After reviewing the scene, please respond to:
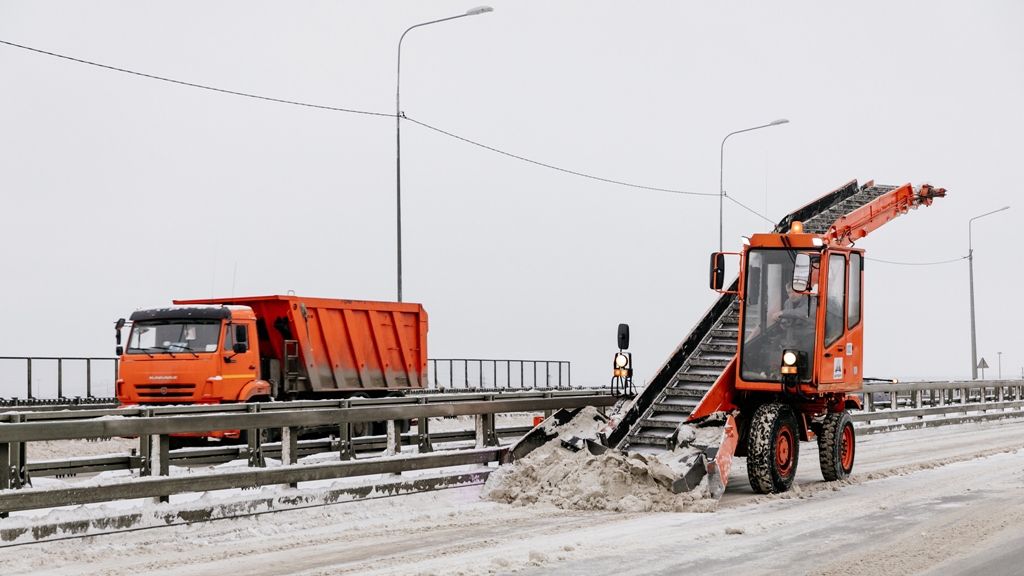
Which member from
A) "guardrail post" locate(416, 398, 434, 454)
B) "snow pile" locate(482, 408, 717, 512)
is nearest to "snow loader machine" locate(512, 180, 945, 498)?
"snow pile" locate(482, 408, 717, 512)

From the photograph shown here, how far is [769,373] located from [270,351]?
12531 mm

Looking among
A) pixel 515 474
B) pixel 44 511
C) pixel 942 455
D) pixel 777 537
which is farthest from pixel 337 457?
pixel 942 455

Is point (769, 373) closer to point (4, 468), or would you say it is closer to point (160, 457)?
point (160, 457)

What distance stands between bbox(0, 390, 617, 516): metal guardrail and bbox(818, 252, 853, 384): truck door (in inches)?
113

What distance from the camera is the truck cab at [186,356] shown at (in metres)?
20.9

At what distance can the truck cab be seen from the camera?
20.9m

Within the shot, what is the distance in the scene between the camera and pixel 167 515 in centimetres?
994

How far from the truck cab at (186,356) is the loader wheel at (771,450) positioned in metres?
11.1

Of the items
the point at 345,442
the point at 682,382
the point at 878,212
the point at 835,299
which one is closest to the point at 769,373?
the point at 682,382

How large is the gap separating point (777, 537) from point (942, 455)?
9785 mm

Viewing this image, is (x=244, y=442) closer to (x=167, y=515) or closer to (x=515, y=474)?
(x=515, y=474)

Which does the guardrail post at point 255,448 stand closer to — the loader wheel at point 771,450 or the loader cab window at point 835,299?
the loader wheel at point 771,450

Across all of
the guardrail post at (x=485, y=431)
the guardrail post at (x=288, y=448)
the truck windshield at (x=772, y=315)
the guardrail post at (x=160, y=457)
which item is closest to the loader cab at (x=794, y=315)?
the truck windshield at (x=772, y=315)

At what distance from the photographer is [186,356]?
20953mm
